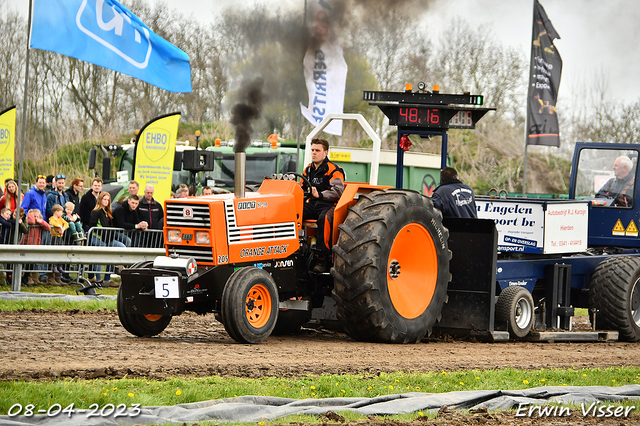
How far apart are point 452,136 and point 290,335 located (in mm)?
29904

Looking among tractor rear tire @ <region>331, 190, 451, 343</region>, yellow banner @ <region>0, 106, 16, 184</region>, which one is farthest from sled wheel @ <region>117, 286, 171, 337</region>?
yellow banner @ <region>0, 106, 16, 184</region>

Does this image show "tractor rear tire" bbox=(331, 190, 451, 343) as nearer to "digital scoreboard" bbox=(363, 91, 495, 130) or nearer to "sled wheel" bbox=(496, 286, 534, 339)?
"sled wheel" bbox=(496, 286, 534, 339)

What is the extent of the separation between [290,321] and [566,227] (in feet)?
12.7

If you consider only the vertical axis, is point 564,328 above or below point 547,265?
below

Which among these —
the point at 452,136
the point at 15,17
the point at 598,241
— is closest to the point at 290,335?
the point at 598,241

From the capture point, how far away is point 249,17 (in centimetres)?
1059

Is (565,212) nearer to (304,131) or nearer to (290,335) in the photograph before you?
(290,335)

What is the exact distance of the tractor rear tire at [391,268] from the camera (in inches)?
315

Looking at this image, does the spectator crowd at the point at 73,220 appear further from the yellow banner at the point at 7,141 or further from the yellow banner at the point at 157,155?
Result: the yellow banner at the point at 7,141

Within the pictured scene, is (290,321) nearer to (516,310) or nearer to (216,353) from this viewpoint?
(216,353)

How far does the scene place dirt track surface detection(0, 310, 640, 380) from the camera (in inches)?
245

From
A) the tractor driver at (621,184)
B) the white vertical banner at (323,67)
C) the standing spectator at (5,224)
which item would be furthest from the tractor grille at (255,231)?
the standing spectator at (5,224)

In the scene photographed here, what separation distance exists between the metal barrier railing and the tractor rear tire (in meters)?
5.41

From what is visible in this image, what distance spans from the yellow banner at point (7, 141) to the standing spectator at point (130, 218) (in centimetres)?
280
